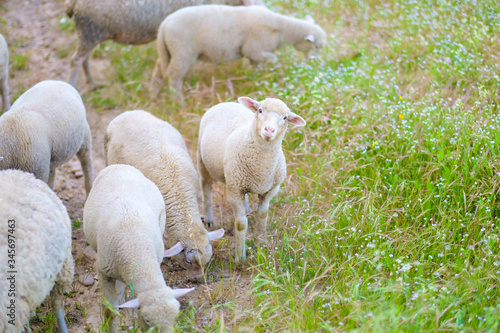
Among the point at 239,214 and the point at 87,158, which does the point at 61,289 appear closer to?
the point at 239,214

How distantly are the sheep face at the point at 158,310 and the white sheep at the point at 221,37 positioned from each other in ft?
12.5

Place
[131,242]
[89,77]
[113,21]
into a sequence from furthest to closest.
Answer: [89,77], [113,21], [131,242]

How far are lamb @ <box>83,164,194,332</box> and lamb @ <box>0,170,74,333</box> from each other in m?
0.28

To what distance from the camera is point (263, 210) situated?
4.27 m

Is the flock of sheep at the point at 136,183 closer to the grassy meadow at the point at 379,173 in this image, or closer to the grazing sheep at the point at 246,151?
the grazing sheep at the point at 246,151

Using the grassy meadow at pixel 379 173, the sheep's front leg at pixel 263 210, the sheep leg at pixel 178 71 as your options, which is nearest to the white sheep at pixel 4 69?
the grassy meadow at pixel 379 173

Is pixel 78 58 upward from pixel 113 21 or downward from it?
downward

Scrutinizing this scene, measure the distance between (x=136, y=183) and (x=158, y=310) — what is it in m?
1.16

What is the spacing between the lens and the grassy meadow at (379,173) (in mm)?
3301

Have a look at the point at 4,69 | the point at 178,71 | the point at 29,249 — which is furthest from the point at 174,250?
the point at 4,69

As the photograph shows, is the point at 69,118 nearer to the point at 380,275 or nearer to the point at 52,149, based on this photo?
the point at 52,149

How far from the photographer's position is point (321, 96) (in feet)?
18.4

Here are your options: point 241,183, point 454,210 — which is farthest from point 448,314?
point 241,183

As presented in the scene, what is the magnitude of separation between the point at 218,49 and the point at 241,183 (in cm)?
274
